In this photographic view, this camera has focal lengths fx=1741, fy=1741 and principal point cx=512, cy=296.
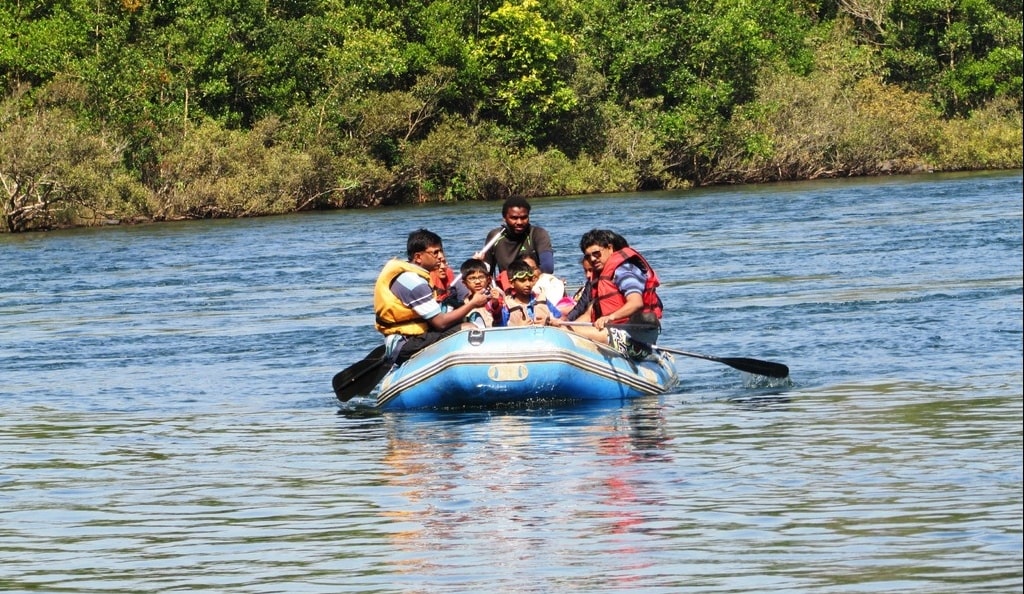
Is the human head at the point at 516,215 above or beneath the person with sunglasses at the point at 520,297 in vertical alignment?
above

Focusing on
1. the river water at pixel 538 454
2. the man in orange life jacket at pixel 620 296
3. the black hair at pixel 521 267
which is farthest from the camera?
the black hair at pixel 521 267

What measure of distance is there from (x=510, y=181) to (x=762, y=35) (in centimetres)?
1628

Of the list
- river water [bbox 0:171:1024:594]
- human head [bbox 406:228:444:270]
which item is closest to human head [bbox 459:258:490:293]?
human head [bbox 406:228:444:270]

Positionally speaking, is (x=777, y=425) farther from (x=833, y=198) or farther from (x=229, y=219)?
(x=229, y=219)

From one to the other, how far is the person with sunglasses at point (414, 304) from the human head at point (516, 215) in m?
0.86

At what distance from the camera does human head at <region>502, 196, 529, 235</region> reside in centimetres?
1480

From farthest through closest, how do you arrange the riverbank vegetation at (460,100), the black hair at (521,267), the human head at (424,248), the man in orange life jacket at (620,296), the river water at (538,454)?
the riverbank vegetation at (460,100) → the black hair at (521,267) → the man in orange life jacket at (620,296) → the human head at (424,248) → the river water at (538,454)

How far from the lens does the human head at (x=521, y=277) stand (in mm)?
14383

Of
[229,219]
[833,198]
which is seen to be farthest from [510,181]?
[833,198]

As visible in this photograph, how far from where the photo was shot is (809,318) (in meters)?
20.0

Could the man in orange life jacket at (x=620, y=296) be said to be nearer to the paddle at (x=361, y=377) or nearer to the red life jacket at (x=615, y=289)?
the red life jacket at (x=615, y=289)

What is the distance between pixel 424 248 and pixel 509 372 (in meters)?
1.19

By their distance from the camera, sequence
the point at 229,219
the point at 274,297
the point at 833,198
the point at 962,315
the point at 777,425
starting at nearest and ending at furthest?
the point at 777,425 → the point at 962,315 → the point at 274,297 → the point at 833,198 → the point at 229,219

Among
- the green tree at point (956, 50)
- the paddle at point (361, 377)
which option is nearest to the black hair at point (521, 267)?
the paddle at point (361, 377)
